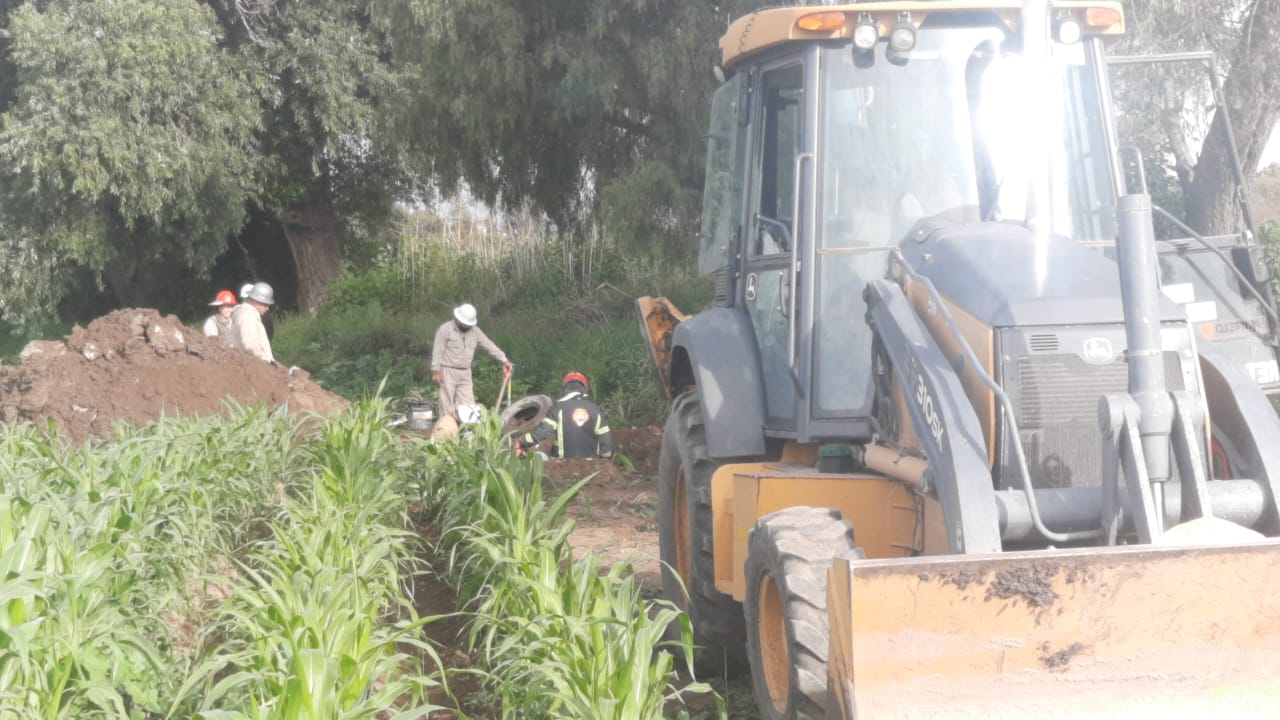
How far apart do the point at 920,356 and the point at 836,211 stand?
1.12 meters

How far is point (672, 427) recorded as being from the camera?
6516 mm

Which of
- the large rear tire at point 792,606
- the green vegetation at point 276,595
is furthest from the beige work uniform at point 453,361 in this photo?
the large rear tire at point 792,606

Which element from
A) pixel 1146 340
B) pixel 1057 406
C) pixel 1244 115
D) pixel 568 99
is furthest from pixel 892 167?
pixel 568 99

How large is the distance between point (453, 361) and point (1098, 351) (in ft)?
31.9

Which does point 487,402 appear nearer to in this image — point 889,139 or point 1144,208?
point 889,139

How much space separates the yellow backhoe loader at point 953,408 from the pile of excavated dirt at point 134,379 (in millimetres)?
7166

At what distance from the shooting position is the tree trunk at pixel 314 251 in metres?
25.0

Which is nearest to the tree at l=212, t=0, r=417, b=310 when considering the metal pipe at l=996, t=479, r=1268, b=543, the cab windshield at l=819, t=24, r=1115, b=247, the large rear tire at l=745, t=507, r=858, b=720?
the cab windshield at l=819, t=24, r=1115, b=247

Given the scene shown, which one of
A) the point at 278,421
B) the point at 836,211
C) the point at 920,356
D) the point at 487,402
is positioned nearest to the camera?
the point at 920,356

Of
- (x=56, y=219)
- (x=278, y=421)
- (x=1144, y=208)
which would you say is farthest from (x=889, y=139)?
(x=56, y=219)

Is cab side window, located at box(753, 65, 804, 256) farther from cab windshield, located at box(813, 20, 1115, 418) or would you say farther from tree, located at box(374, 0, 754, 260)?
tree, located at box(374, 0, 754, 260)

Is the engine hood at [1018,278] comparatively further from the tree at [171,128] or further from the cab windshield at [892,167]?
the tree at [171,128]

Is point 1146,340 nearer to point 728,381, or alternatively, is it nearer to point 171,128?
point 728,381

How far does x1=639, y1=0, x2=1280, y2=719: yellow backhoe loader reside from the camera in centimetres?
383
